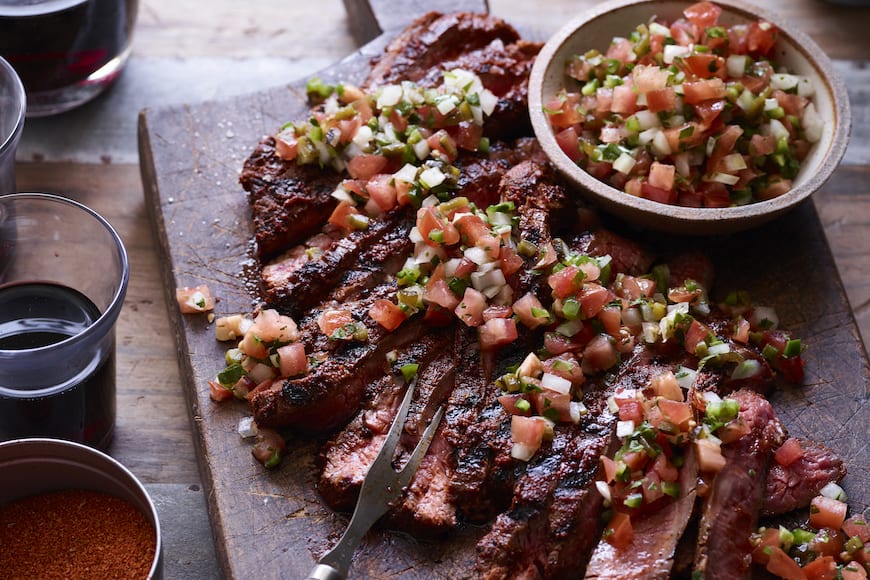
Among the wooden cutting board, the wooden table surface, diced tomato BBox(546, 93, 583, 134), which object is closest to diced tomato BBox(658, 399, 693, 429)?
the wooden cutting board

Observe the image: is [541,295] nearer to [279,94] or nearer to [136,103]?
[279,94]

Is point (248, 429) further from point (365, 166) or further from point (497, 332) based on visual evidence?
point (365, 166)

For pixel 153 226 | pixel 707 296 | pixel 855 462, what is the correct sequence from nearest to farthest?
pixel 855 462
pixel 707 296
pixel 153 226

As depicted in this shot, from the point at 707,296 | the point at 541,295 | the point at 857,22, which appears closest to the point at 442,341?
the point at 541,295

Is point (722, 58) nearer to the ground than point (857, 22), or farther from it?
farther from it

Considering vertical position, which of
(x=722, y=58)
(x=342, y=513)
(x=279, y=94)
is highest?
(x=722, y=58)

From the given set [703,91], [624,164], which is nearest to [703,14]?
[703,91]
